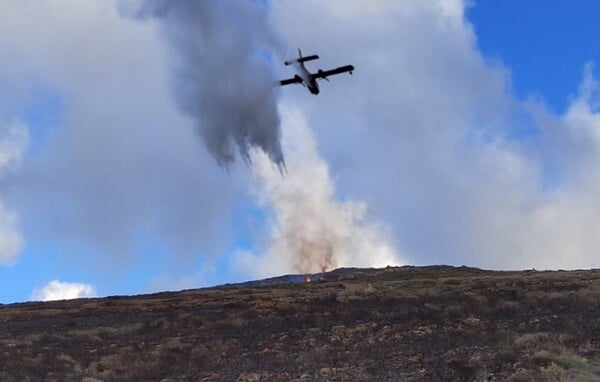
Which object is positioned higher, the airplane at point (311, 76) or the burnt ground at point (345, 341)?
the airplane at point (311, 76)

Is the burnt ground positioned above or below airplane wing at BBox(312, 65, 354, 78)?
below

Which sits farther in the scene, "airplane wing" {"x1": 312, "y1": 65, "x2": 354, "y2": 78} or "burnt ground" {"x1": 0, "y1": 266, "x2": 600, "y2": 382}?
"airplane wing" {"x1": 312, "y1": 65, "x2": 354, "y2": 78}

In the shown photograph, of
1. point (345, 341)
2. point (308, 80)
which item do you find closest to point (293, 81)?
point (308, 80)

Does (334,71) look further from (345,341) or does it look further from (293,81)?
(345,341)

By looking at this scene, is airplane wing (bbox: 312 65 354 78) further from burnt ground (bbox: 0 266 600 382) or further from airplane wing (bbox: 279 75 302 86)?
burnt ground (bbox: 0 266 600 382)

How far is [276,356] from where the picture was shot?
1053 inches

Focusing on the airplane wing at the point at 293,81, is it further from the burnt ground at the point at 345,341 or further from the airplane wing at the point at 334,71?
the burnt ground at the point at 345,341

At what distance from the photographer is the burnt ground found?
21125 mm

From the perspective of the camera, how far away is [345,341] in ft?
96.5

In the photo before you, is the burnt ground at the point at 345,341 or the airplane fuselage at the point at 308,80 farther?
the airplane fuselage at the point at 308,80

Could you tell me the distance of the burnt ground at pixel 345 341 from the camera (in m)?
21.1

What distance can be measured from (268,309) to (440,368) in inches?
1031

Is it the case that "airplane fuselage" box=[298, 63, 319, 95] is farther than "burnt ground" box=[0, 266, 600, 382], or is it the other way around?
"airplane fuselage" box=[298, 63, 319, 95]

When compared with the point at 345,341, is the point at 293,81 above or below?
above
